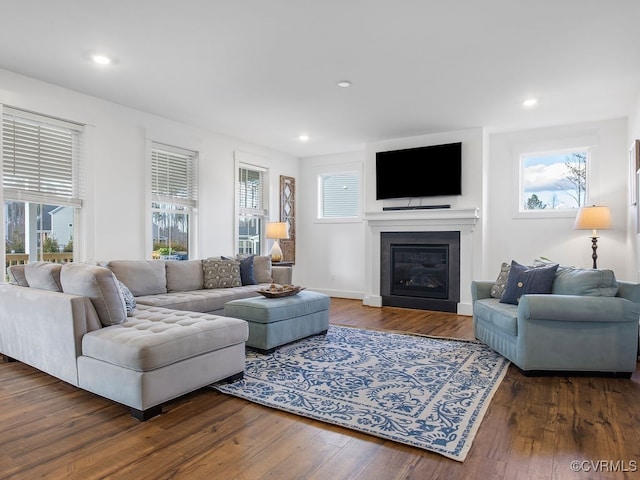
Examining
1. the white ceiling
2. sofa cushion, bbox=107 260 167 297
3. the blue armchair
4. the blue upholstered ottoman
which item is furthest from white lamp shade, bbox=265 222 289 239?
the blue armchair

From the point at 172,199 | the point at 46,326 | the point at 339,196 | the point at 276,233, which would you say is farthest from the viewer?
the point at 339,196

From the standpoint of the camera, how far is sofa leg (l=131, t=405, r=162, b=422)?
2.25 metres

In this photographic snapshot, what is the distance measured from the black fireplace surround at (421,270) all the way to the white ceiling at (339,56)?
1735 mm

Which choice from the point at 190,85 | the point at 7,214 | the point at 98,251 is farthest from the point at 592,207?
the point at 7,214

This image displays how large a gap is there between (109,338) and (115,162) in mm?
2855

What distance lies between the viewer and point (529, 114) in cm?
492

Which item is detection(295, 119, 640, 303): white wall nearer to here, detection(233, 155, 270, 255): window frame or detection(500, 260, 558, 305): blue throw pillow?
detection(233, 155, 270, 255): window frame

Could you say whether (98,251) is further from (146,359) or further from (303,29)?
(303,29)

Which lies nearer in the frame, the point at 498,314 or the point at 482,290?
the point at 498,314

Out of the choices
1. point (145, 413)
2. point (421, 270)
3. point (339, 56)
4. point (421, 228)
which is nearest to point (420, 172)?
point (421, 228)

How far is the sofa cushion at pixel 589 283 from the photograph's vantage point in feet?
10.0

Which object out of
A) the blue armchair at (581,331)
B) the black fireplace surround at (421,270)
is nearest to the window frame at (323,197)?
the black fireplace surround at (421,270)

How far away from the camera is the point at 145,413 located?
226 cm

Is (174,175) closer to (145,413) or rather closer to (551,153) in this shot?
(145,413)
